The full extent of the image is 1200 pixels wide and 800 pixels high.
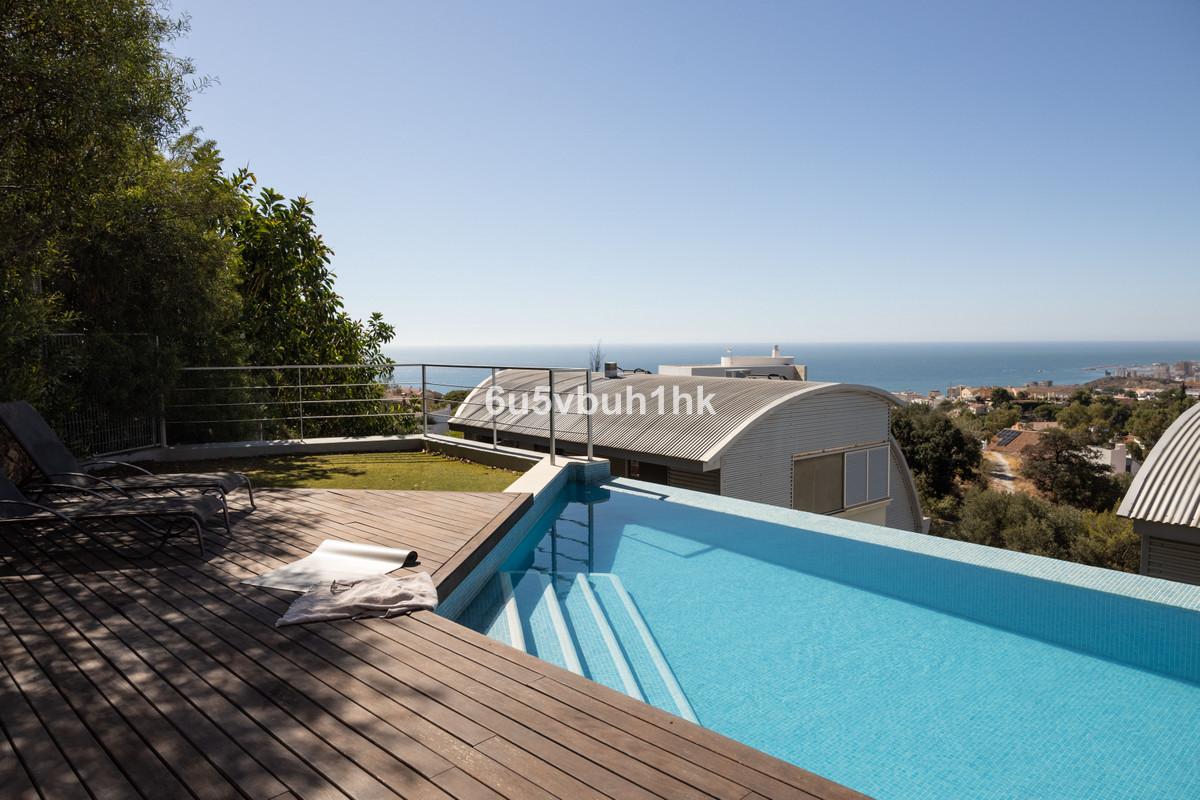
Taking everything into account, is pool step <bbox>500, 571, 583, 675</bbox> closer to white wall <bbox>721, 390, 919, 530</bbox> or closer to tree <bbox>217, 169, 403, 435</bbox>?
tree <bbox>217, 169, 403, 435</bbox>

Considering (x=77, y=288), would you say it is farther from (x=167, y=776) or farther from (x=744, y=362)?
(x=744, y=362)

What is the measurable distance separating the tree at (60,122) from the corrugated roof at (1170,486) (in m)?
12.5

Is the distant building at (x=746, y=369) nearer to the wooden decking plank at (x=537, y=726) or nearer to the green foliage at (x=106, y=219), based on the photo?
the green foliage at (x=106, y=219)

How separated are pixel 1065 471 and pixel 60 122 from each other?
5232cm

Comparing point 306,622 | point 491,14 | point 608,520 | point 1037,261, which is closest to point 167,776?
point 306,622

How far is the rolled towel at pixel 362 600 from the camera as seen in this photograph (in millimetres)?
2943

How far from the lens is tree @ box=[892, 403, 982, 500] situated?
44375mm

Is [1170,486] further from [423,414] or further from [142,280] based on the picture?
[142,280]

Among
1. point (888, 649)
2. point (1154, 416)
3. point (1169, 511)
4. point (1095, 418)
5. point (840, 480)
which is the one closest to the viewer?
point (888, 649)

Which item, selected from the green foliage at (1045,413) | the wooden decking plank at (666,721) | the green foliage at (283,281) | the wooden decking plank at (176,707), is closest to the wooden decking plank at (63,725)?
the wooden decking plank at (176,707)

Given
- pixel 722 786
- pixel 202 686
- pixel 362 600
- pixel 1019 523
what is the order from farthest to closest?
pixel 1019 523
pixel 362 600
pixel 202 686
pixel 722 786

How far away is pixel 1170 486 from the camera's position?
9.17m

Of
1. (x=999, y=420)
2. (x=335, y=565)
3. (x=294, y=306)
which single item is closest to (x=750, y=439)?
(x=294, y=306)

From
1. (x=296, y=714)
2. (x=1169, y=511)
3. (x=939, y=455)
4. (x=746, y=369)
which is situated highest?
(x=746, y=369)
